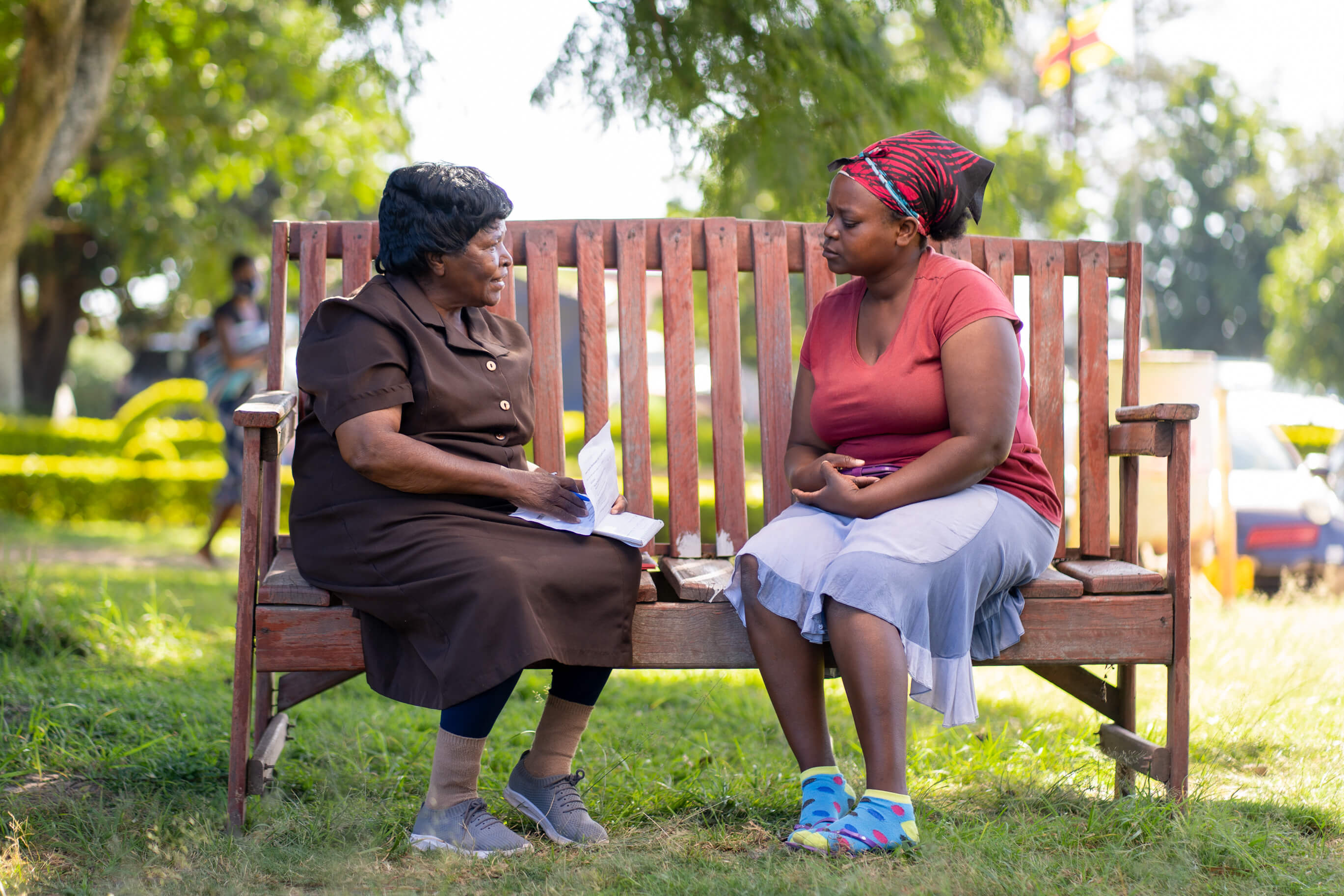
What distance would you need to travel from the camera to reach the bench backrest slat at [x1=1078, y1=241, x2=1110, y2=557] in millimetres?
3207

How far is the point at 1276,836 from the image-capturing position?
2535mm

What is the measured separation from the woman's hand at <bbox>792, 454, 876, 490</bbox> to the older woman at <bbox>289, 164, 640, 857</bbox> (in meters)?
0.48

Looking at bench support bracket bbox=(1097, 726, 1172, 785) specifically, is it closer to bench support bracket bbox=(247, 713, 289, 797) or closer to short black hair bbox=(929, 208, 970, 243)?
short black hair bbox=(929, 208, 970, 243)

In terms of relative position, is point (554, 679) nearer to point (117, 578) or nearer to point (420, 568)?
point (420, 568)

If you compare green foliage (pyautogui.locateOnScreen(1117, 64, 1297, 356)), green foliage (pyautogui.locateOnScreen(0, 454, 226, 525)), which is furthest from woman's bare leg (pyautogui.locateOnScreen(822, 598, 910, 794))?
green foliage (pyautogui.locateOnScreen(1117, 64, 1297, 356))

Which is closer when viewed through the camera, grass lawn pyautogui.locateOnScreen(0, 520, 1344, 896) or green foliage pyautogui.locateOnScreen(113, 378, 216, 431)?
grass lawn pyautogui.locateOnScreen(0, 520, 1344, 896)

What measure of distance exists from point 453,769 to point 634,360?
1.27 meters

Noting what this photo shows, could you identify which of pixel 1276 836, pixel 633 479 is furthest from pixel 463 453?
pixel 1276 836

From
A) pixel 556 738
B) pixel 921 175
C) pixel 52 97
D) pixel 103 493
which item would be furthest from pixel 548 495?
pixel 103 493

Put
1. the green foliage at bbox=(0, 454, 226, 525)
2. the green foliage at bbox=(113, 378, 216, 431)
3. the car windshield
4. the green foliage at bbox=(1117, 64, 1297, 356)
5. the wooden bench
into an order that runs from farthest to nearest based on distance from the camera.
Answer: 1. the green foliage at bbox=(1117, 64, 1297, 356)
2. the green foliage at bbox=(113, 378, 216, 431)
3. the green foliage at bbox=(0, 454, 226, 525)
4. the car windshield
5. the wooden bench

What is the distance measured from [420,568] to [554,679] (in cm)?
48

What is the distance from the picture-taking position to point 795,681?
2539mm

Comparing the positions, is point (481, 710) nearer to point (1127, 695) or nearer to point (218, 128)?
point (1127, 695)

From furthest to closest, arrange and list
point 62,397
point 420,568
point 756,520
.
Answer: point 62,397 → point 756,520 → point 420,568
